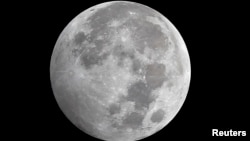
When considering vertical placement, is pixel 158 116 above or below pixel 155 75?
below

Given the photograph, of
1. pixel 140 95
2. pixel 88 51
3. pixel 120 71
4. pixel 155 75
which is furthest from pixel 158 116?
pixel 88 51

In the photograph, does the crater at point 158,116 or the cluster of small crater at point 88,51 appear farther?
the crater at point 158,116

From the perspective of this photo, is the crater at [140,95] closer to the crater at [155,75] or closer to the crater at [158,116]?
the crater at [155,75]

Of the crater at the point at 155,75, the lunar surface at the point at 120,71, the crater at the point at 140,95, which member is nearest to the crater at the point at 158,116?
the lunar surface at the point at 120,71

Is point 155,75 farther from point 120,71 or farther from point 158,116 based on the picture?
point 158,116

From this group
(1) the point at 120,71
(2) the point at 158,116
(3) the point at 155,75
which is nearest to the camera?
(1) the point at 120,71

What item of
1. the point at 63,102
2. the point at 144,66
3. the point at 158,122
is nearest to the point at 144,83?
the point at 144,66

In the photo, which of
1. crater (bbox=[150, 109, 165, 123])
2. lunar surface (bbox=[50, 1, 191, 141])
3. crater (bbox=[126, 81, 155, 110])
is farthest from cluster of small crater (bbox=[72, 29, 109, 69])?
crater (bbox=[150, 109, 165, 123])

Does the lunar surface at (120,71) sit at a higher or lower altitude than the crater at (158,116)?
higher

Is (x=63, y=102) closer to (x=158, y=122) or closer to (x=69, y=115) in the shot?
(x=69, y=115)
